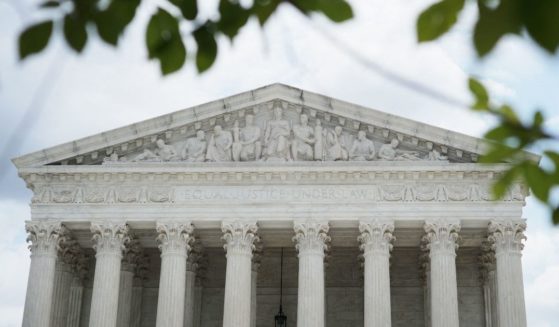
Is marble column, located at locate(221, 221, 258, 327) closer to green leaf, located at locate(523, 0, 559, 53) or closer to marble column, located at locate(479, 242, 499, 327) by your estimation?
marble column, located at locate(479, 242, 499, 327)

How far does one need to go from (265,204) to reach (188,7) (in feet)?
97.6

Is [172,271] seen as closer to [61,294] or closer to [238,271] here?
[238,271]

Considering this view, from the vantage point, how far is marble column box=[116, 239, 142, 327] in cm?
3627

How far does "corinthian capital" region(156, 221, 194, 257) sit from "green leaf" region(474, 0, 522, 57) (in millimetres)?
30999

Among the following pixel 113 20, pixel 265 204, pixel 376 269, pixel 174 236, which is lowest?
pixel 113 20

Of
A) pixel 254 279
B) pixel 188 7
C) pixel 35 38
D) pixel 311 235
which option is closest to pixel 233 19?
pixel 188 7

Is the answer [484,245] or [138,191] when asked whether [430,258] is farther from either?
[138,191]

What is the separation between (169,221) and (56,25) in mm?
30400

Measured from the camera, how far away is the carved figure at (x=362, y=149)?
114 ft

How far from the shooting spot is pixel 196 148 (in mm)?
35344

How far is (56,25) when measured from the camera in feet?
14.6

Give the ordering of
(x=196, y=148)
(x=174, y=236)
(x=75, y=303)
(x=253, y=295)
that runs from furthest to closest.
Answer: (x=75, y=303)
(x=253, y=295)
(x=196, y=148)
(x=174, y=236)

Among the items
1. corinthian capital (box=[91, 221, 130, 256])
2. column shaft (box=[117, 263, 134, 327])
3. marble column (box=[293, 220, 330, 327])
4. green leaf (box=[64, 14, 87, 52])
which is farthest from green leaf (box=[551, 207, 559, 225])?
column shaft (box=[117, 263, 134, 327])

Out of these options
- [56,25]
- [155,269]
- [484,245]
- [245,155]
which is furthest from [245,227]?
[56,25]
